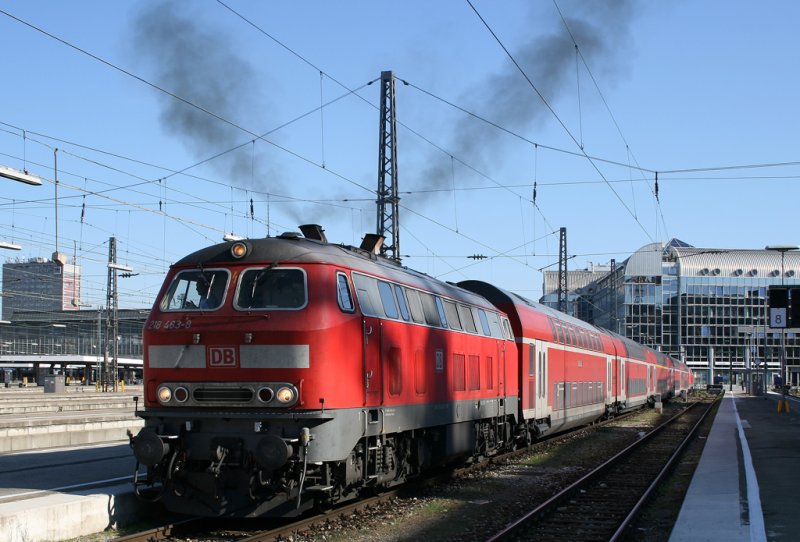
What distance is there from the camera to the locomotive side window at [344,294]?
43.3 feet

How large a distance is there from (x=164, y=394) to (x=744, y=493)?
34.4ft

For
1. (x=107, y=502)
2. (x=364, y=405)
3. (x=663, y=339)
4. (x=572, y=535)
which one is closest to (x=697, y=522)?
(x=572, y=535)

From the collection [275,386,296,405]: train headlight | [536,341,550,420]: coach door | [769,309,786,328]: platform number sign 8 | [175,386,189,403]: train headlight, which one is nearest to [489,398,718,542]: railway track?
[536,341,550,420]: coach door

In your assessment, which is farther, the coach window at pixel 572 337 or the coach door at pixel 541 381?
the coach window at pixel 572 337

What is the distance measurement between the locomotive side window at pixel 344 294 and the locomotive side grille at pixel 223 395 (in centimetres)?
184

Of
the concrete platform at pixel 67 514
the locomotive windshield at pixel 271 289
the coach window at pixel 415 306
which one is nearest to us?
the concrete platform at pixel 67 514

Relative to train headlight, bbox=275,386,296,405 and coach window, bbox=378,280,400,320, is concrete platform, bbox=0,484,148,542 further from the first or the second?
coach window, bbox=378,280,400,320

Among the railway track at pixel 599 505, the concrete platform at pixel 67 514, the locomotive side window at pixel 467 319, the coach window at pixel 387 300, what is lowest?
the railway track at pixel 599 505

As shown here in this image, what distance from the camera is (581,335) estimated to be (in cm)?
3434

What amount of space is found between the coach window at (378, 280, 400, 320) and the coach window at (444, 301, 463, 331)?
293cm

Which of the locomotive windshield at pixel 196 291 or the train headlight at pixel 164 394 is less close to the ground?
the locomotive windshield at pixel 196 291

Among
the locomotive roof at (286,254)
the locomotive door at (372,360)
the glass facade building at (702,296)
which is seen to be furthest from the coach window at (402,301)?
the glass facade building at (702,296)

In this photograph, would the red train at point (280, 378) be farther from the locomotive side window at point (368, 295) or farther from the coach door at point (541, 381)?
the coach door at point (541, 381)

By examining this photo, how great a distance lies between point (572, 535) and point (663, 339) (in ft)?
444
